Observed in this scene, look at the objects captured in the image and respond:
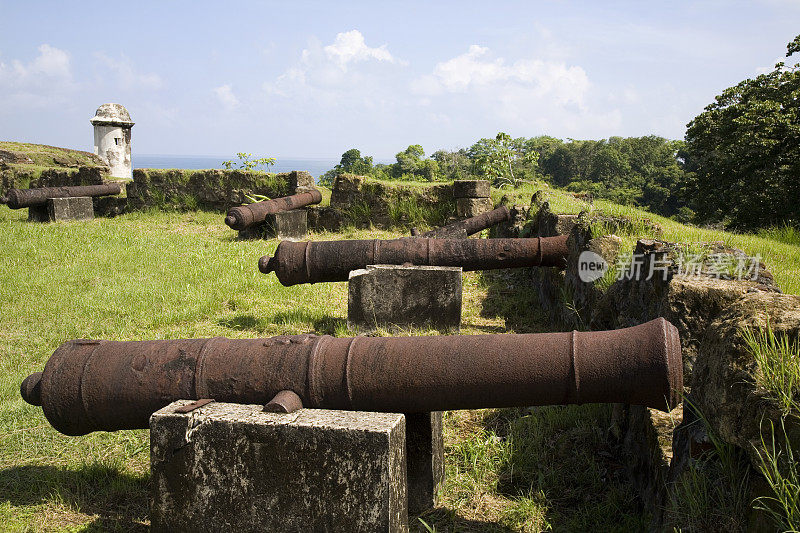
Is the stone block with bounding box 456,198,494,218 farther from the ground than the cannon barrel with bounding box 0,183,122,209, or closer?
closer

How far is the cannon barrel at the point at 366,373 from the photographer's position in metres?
2.84

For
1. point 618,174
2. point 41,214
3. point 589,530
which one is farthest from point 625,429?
point 618,174

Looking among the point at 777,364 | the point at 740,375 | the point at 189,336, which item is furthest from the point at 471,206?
the point at 777,364

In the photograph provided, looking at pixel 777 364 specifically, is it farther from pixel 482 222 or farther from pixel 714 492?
pixel 482 222

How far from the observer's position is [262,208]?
12117mm

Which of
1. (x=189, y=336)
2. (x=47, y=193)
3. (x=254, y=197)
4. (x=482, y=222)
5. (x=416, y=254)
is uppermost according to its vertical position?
(x=47, y=193)

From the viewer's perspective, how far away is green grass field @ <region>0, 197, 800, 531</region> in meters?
3.39

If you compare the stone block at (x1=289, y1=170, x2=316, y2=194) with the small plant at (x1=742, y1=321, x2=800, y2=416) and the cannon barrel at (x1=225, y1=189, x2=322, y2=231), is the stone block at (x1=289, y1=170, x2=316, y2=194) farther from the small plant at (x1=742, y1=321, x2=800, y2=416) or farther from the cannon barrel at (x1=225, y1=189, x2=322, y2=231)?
the small plant at (x1=742, y1=321, x2=800, y2=416)

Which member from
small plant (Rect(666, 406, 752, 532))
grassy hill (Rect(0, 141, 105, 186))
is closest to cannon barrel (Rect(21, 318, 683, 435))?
small plant (Rect(666, 406, 752, 532))

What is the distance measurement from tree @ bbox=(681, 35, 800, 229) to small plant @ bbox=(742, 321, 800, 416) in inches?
607

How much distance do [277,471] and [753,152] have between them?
19295 millimetres

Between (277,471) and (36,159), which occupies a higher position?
(36,159)

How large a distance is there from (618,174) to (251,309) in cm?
4579

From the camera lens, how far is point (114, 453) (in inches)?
160
